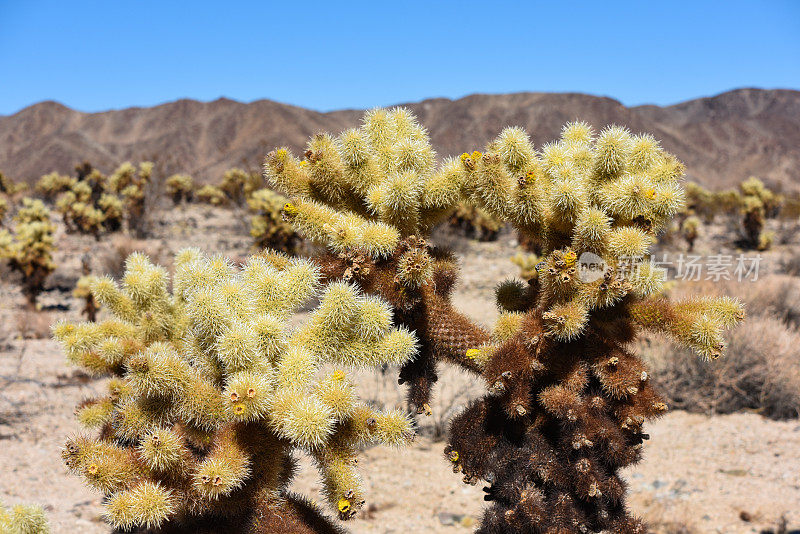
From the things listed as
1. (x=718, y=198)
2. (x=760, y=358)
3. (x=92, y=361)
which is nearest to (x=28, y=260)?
(x=92, y=361)

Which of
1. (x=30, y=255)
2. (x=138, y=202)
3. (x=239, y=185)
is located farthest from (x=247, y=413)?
(x=239, y=185)

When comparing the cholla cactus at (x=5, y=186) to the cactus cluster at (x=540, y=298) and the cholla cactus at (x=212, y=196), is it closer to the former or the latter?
the cholla cactus at (x=212, y=196)

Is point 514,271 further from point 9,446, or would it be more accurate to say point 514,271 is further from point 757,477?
point 9,446

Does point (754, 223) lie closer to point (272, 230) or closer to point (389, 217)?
point (272, 230)

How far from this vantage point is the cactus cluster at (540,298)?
218 cm

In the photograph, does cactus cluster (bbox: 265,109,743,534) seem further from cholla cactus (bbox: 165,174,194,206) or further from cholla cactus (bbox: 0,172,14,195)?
cholla cactus (bbox: 0,172,14,195)

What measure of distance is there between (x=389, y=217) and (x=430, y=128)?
65347 mm

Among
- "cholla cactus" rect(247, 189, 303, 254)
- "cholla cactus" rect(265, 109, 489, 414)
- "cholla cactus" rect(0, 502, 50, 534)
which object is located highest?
"cholla cactus" rect(265, 109, 489, 414)

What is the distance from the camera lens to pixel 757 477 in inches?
203

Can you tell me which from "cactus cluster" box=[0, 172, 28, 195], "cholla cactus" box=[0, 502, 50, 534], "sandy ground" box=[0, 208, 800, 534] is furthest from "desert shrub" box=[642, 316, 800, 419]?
"cactus cluster" box=[0, 172, 28, 195]

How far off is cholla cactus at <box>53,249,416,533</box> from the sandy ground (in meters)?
1.98

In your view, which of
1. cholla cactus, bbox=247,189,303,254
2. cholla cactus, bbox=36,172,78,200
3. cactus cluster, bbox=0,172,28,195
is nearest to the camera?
cholla cactus, bbox=247,189,303,254

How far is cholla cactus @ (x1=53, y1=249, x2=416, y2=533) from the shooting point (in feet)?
6.52

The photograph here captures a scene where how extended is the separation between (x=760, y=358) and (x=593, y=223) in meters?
5.82
